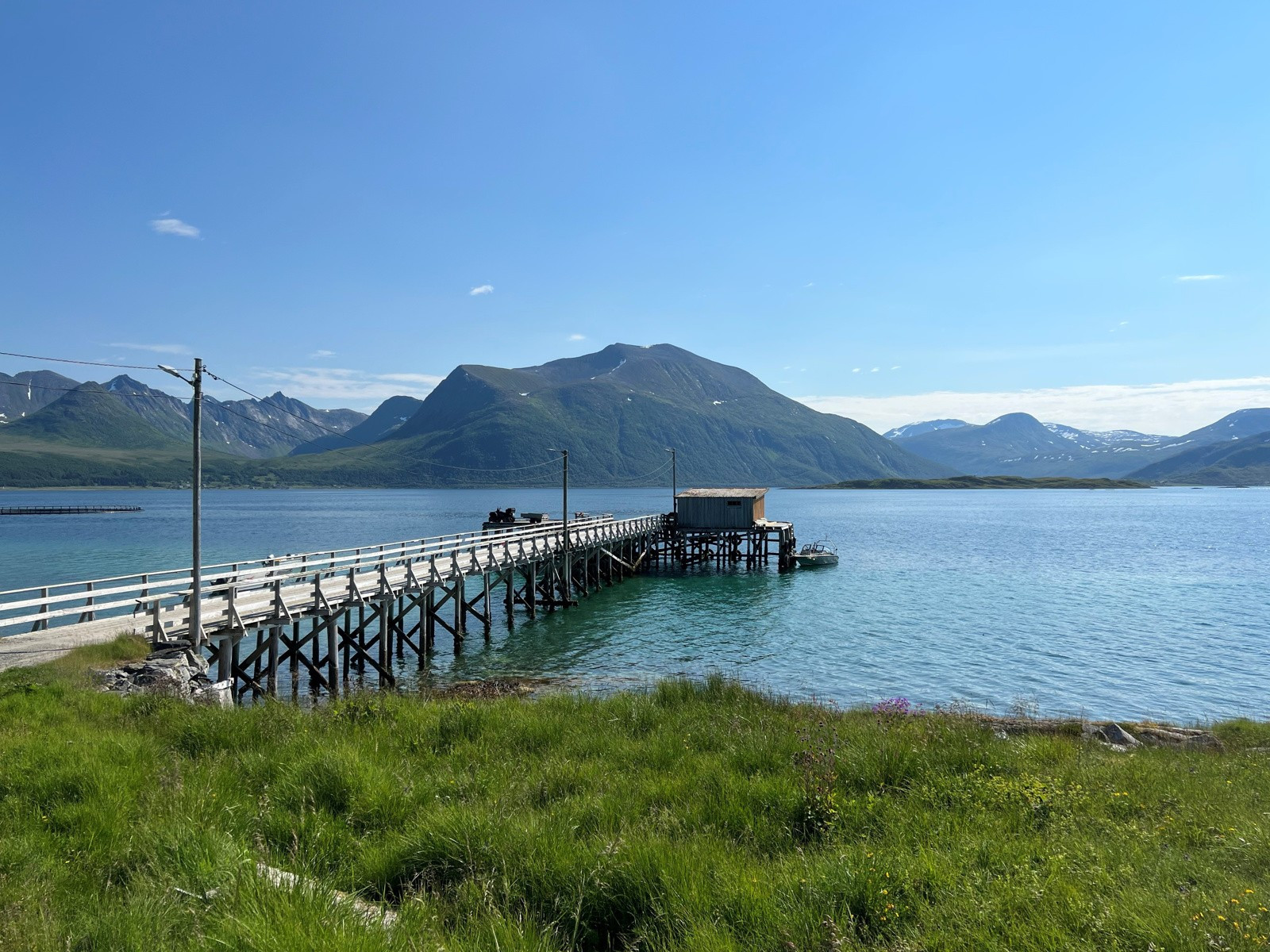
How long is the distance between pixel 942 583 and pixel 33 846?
50287 mm

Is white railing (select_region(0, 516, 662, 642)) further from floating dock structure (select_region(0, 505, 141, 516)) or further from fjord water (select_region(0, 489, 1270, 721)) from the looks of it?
floating dock structure (select_region(0, 505, 141, 516))

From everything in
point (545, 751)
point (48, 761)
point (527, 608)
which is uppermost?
point (48, 761)

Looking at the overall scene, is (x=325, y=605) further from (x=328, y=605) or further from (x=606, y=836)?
(x=606, y=836)

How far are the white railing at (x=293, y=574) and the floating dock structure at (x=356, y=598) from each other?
0.29ft

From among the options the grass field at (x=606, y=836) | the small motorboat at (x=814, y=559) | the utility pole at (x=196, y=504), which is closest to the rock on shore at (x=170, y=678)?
the utility pole at (x=196, y=504)

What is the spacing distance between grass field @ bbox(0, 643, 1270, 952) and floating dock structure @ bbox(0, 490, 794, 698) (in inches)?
333

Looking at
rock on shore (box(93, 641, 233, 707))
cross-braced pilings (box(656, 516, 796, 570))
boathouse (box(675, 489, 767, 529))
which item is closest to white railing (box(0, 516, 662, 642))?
rock on shore (box(93, 641, 233, 707))

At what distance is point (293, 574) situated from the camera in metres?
25.9

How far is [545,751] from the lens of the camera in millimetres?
10312

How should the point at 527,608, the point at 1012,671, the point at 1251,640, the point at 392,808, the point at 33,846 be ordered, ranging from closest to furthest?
1. the point at 33,846
2. the point at 392,808
3. the point at 1012,671
4. the point at 1251,640
5. the point at 527,608

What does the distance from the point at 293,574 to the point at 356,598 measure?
10.1 feet

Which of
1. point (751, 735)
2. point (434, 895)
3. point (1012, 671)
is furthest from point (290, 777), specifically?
point (1012, 671)

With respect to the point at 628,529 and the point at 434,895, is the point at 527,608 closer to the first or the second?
the point at 628,529

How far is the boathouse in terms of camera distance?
59.2 metres
